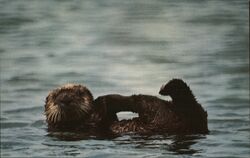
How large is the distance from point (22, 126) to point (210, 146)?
9.98 feet

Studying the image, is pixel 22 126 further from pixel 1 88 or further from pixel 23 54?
pixel 23 54

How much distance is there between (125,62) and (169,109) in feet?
27.2

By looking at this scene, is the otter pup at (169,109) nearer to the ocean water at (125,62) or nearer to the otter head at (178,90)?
the otter head at (178,90)

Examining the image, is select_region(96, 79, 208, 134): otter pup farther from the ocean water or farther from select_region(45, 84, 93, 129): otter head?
select_region(45, 84, 93, 129): otter head

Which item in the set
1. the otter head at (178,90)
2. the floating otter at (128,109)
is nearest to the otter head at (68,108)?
the floating otter at (128,109)

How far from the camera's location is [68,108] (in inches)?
370

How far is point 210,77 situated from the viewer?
1605 cm

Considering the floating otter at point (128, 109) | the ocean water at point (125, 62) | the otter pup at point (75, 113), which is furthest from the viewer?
the otter pup at point (75, 113)

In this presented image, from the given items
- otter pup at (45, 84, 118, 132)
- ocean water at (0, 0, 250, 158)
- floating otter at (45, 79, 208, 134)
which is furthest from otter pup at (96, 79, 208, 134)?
otter pup at (45, 84, 118, 132)

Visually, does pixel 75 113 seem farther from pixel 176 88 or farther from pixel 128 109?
pixel 176 88

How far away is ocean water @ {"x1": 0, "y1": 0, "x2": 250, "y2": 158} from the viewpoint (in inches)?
350

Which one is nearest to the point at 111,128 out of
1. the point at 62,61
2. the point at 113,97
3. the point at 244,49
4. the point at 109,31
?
the point at 113,97

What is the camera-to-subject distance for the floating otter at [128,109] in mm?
8992

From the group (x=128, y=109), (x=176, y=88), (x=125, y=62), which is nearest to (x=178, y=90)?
(x=176, y=88)
